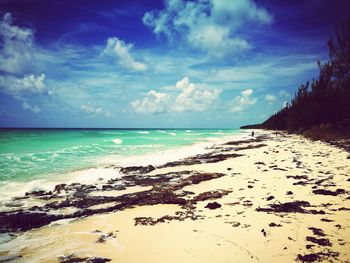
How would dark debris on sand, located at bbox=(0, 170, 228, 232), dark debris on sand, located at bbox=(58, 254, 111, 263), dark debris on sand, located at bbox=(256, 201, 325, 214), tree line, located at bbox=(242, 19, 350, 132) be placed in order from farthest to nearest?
tree line, located at bbox=(242, 19, 350, 132), dark debris on sand, located at bbox=(0, 170, 228, 232), dark debris on sand, located at bbox=(256, 201, 325, 214), dark debris on sand, located at bbox=(58, 254, 111, 263)

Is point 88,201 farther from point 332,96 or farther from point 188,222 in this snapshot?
point 332,96

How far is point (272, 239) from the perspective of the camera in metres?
4.21

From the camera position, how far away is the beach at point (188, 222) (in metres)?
3.97

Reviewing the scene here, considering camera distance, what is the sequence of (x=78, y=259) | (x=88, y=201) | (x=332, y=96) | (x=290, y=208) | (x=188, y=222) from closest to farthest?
1. (x=78, y=259)
2. (x=188, y=222)
3. (x=290, y=208)
4. (x=88, y=201)
5. (x=332, y=96)

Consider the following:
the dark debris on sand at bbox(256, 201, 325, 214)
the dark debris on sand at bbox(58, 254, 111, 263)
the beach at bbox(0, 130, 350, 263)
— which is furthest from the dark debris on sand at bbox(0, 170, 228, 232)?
the dark debris on sand at bbox(58, 254, 111, 263)

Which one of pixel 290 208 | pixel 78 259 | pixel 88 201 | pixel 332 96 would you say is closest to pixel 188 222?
pixel 78 259

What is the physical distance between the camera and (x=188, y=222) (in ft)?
17.3

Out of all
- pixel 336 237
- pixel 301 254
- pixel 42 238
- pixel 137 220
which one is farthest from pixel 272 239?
pixel 42 238

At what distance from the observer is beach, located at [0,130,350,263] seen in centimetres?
397

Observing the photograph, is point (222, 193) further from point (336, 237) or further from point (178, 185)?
point (336, 237)

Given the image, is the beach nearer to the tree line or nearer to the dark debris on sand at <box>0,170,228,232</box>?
the dark debris on sand at <box>0,170,228,232</box>

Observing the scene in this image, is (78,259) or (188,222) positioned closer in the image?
(78,259)

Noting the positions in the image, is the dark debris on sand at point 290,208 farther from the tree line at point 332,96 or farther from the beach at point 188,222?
the tree line at point 332,96

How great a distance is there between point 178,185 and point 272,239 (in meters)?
5.00
